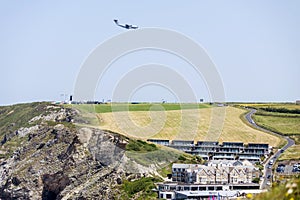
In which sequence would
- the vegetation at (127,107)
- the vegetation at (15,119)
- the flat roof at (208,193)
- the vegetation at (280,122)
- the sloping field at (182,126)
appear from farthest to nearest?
1. the vegetation at (127,107)
2. the vegetation at (280,122)
3. the vegetation at (15,119)
4. the sloping field at (182,126)
5. the flat roof at (208,193)

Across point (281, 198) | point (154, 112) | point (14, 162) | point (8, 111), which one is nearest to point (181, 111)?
point (154, 112)

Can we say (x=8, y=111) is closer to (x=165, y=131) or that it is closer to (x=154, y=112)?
(x=154, y=112)

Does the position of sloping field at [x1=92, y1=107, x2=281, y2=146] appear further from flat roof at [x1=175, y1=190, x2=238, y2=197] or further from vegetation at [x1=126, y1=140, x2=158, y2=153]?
flat roof at [x1=175, y1=190, x2=238, y2=197]

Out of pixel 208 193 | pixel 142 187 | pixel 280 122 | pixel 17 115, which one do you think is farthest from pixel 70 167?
pixel 17 115

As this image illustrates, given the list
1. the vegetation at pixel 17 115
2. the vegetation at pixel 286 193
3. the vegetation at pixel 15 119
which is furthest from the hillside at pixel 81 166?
the vegetation at pixel 286 193

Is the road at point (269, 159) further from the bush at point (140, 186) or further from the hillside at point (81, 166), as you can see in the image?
the bush at point (140, 186)

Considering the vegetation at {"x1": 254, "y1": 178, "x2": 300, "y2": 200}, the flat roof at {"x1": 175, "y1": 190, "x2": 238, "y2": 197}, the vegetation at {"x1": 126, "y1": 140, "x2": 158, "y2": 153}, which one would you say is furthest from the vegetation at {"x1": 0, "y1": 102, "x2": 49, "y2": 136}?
the vegetation at {"x1": 254, "y1": 178, "x2": 300, "y2": 200}

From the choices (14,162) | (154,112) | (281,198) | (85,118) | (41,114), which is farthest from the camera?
(154,112)
